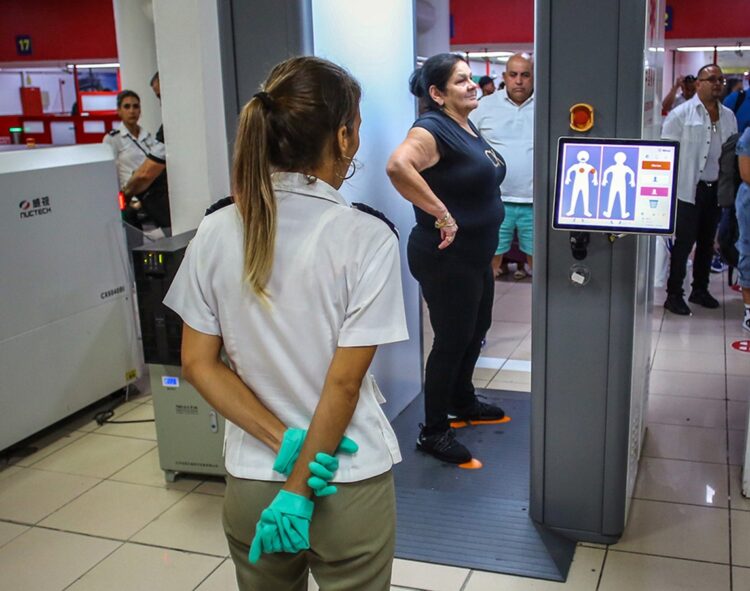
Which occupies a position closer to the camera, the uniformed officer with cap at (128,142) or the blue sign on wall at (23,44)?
the uniformed officer with cap at (128,142)

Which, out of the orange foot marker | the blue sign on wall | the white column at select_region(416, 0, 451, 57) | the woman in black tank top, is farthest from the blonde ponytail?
the blue sign on wall

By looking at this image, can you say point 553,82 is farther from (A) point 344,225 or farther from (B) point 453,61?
(A) point 344,225

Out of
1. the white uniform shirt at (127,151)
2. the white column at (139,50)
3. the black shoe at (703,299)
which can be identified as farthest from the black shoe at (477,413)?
the white column at (139,50)

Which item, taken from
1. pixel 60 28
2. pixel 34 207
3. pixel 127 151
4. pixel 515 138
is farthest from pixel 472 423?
pixel 60 28

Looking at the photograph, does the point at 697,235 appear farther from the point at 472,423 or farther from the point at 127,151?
the point at 127,151

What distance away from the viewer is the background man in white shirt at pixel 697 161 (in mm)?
5367

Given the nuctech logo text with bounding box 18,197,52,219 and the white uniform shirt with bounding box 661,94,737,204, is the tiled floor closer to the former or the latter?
the nuctech logo text with bounding box 18,197,52,219

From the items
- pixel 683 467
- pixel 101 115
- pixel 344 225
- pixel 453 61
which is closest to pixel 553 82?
pixel 453 61

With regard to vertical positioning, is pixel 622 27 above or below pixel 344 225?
above

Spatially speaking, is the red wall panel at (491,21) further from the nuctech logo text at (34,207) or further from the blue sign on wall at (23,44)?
the nuctech logo text at (34,207)

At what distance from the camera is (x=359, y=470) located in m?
1.42

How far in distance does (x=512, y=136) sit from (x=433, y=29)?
768 millimetres

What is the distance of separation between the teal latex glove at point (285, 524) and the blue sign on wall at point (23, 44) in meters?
13.5

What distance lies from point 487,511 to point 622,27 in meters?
1.62
